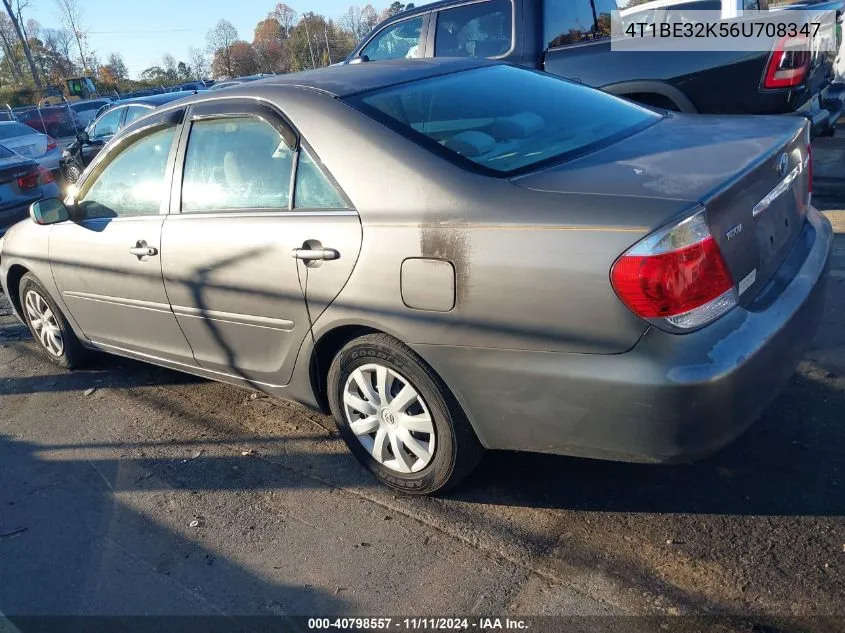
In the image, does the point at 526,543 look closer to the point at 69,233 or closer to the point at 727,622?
the point at 727,622

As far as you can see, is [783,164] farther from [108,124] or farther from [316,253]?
[108,124]

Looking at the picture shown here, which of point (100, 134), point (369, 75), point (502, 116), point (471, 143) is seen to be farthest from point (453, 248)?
point (100, 134)

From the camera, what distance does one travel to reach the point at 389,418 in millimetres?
2910

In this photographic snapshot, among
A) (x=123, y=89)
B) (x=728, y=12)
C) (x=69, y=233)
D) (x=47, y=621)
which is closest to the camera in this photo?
(x=47, y=621)

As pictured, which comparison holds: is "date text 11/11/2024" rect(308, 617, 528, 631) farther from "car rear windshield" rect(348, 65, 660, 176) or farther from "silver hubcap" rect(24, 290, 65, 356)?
"silver hubcap" rect(24, 290, 65, 356)

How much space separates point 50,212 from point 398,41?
4.26 meters

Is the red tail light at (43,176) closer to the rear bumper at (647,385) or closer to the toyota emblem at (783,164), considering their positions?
the rear bumper at (647,385)

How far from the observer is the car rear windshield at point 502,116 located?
2758mm

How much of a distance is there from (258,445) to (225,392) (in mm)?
790

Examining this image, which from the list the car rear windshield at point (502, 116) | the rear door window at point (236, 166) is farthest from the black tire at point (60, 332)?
the car rear windshield at point (502, 116)

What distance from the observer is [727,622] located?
217cm

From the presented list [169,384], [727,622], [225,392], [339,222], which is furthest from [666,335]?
[169,384]

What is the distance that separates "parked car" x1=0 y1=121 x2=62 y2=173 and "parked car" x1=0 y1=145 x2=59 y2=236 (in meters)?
3.57

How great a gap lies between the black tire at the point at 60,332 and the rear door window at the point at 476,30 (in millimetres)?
4110
